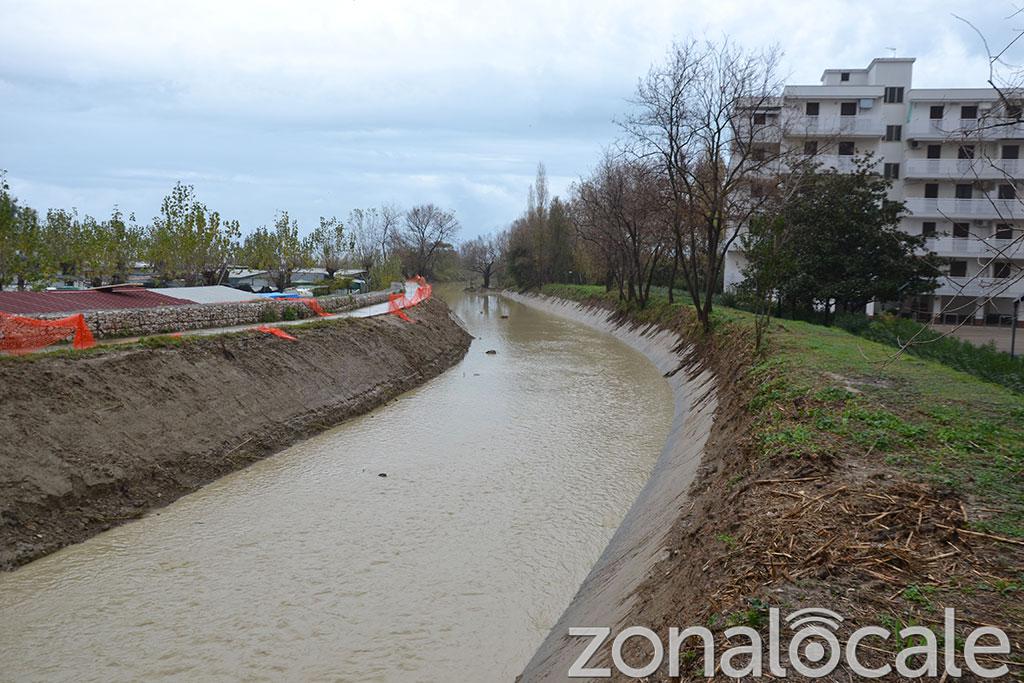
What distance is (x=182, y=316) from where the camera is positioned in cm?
2181

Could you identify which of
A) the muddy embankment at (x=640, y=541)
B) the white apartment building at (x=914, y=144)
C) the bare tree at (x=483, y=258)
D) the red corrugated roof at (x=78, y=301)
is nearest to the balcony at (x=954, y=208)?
the white apartment building at (x=914, y=144)

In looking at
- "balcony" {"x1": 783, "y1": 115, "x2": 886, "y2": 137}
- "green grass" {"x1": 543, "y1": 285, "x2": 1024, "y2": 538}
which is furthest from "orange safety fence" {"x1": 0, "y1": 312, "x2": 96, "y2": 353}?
"balcony" {"x1": 783, "y1": 115, "x2": 886, "y2": 137}

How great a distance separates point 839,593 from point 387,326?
81.7ft

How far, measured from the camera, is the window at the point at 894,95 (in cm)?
4419

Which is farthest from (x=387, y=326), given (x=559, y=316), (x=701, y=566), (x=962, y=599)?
(x=559, y=316)

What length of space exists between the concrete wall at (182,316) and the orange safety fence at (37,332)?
118 centimetres

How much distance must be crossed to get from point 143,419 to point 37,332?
4.00 meters

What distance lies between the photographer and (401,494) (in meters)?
12.8

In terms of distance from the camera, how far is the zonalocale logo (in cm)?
421

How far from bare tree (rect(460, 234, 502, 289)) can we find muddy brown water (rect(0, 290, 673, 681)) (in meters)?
97.8

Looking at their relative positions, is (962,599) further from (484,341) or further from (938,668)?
(484,341)

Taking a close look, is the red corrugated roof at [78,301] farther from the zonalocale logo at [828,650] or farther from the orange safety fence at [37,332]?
the zonalocale logo at [828,650]

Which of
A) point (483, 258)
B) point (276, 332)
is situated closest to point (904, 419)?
point (276, 332)

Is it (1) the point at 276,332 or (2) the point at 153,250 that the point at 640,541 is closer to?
(1) the point at 276,332
